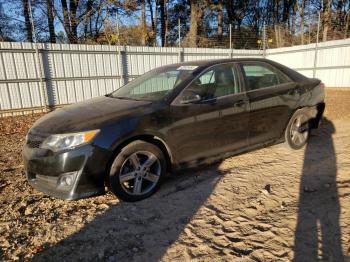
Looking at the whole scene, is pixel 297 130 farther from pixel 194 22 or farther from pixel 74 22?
pixel 74 22

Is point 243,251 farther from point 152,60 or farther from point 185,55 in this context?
point 185,55

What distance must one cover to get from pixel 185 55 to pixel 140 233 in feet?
37.9

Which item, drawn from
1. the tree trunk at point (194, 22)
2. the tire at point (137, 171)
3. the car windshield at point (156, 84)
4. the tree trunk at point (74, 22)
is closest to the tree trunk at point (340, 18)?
the tree trunk at point (194, 22)

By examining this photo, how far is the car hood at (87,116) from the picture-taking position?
3.25m

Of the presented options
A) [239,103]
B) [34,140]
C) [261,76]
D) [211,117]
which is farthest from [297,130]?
[34,140]

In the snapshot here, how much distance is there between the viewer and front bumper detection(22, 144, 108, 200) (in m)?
3.10

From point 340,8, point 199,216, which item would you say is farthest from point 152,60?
point 340,8

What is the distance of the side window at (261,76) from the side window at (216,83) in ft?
0.88

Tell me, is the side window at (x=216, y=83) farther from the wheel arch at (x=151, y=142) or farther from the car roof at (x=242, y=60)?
the wheel arch at (x=151, y=142)

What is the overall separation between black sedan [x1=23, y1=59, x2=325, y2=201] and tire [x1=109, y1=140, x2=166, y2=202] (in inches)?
0.5

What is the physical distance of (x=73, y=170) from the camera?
10.2 ft

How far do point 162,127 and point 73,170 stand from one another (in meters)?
1.13

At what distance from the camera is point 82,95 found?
11.0m

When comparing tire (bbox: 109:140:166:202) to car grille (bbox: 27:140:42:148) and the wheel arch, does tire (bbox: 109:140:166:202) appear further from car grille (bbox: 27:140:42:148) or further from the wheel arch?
car grille (bbox: 27:140:42:148)
